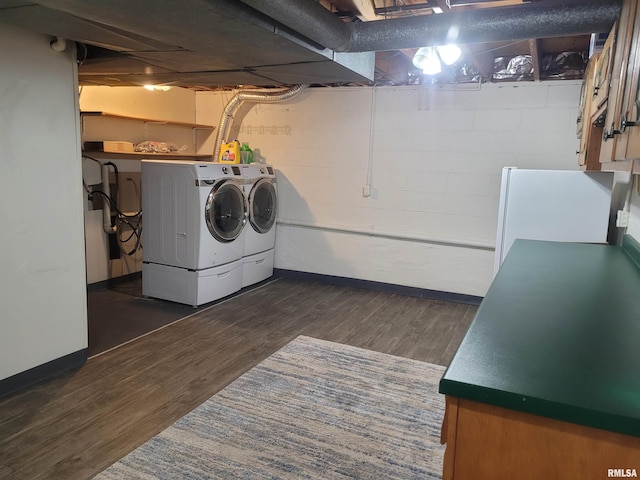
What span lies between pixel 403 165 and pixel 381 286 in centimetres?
135

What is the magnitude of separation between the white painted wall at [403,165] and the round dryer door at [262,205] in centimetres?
29

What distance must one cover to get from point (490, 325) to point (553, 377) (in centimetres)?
34

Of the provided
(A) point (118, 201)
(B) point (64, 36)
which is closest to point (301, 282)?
(A) point (118, 201)

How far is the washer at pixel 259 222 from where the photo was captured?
16.0 feet

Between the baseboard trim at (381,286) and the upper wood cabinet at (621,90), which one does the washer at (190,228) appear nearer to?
the baseboard trim at (381,286)

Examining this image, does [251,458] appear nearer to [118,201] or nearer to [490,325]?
[490,325]

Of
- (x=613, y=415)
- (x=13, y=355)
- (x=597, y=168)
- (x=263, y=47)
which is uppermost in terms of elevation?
(x=263, y=47)

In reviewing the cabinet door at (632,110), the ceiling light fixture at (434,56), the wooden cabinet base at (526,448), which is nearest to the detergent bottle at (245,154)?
the ceiling light fixture at (434,56)

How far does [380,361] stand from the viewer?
332 centimetres

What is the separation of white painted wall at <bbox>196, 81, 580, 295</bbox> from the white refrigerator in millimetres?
1097

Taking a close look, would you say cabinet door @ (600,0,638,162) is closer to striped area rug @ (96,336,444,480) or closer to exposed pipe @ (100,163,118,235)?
striped area rug @ (96,336,444,480)

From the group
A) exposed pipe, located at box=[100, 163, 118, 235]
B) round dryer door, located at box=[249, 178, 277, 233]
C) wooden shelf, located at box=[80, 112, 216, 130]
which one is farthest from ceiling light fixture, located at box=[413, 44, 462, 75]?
exposed pipe, located at box=[100, 163, 118, 235]

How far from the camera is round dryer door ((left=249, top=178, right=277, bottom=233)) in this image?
4.95 meters

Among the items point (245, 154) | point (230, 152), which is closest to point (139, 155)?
point (230, 152)
